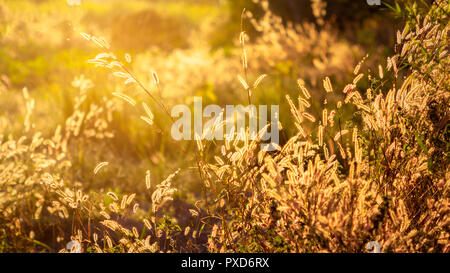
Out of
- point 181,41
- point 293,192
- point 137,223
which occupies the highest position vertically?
point 181,41

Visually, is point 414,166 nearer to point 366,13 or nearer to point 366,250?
point 366,250

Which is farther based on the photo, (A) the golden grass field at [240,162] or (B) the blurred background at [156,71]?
(B) the blurred background at [156,71]

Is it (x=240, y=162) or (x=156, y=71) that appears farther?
(x=156, y=71)

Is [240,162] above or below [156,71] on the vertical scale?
below

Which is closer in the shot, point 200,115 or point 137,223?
point 137,223

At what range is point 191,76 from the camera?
18.1ft

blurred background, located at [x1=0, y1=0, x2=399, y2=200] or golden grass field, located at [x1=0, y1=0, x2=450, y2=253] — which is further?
blurred background, located at [x1=0, y1=0, x2=399, y2=200]

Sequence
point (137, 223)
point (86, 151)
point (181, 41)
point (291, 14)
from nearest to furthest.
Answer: point (137, 223)
point (86, 151)
point (291, 14)
point (181, 41)

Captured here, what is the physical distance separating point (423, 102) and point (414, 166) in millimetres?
310

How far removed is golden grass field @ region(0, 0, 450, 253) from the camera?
5.53ft

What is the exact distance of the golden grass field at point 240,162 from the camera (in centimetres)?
168

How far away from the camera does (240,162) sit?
1.77 metres

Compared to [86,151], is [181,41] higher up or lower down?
higher up

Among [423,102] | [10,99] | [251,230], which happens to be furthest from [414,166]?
[10,99]
